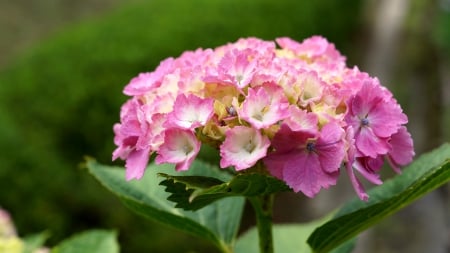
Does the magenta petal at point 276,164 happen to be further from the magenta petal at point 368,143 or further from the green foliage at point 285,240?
the green foliage at point 285,240

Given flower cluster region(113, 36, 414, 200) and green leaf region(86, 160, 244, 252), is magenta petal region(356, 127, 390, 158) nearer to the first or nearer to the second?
flower cluster region(113, 36, 414, 200)

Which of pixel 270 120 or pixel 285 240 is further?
pixel 285 240

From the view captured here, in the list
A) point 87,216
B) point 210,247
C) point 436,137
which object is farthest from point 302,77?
point 436,137

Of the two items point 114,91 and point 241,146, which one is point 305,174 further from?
point 114,91

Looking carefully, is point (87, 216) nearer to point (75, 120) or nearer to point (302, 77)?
point (75, 120)

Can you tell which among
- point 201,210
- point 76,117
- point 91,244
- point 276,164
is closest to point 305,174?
point 276,164

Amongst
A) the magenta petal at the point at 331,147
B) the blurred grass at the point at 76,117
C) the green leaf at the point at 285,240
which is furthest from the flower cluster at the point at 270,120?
the blurred grass at the point at 76,117

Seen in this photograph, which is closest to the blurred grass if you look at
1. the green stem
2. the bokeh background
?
the bokeh background
